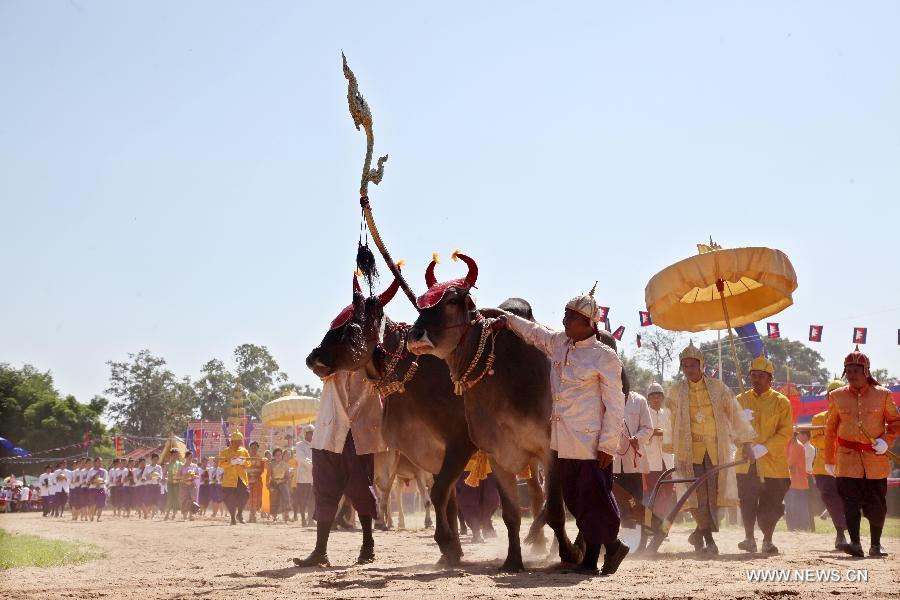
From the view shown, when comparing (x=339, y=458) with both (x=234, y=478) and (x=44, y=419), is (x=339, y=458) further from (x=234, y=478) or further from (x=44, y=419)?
(x=44, y=419)

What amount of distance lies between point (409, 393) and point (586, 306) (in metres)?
2.74

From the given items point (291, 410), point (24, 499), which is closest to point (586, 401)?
point (291, 410)

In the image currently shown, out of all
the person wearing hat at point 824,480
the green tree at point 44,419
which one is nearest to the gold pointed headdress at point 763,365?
the person wearing hat at point 824,480

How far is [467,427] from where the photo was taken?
9.04m

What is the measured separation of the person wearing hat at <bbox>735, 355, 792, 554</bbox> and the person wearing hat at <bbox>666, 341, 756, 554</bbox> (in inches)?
10.2

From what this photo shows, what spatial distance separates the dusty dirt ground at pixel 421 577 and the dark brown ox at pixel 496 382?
88cm

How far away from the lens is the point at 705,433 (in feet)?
35.5

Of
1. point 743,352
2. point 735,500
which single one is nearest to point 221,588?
point 735,500

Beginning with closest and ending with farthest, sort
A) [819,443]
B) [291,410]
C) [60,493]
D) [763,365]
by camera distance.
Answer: [763,365] < [819,443] < [291,410] < [60,493]

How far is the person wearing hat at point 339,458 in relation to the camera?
9195 millimetres

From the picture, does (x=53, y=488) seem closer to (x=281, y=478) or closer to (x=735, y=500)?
(x=281, y=478)

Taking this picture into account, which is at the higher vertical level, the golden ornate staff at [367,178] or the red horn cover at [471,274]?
the golden ornate staff at [367,178]

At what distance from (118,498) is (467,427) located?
84.3 ft

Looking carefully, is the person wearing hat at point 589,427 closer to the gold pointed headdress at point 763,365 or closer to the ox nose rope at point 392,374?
the ox nose rope at point 392,374
